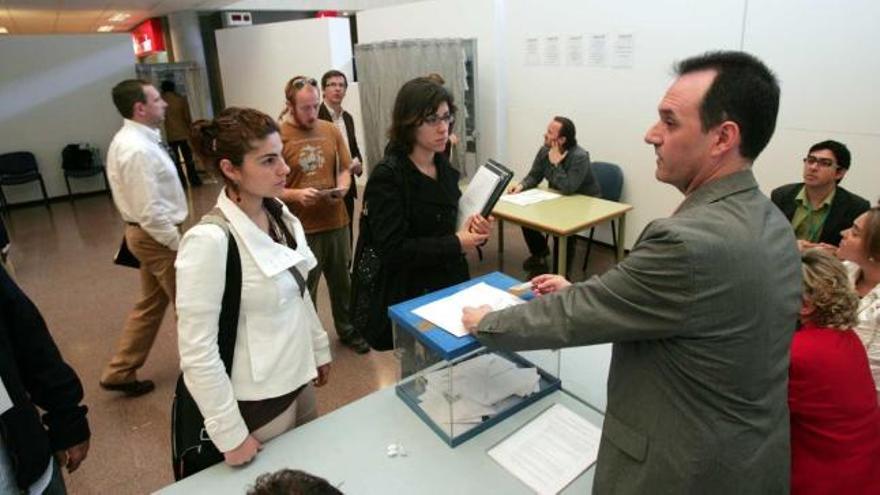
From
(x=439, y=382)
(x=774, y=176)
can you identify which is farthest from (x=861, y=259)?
(x=774, y=176)

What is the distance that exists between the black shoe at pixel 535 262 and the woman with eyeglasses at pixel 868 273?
8.69 feet

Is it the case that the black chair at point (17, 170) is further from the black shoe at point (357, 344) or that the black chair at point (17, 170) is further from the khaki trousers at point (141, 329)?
the black shoe at point (357, 344)

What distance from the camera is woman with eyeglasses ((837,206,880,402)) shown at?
1.69 metres

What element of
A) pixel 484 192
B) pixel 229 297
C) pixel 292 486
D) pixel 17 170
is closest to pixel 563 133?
pixel 484 192

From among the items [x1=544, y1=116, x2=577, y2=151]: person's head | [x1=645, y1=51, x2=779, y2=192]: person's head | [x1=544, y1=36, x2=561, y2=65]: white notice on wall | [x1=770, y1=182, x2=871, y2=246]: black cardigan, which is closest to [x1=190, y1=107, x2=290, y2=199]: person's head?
[x1=645, y1=51, x2=779, y2=192]: person's head

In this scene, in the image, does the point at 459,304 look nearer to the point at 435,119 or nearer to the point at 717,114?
the point at 435,119

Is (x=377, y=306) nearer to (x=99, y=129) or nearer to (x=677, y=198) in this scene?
(x=677, y=198)

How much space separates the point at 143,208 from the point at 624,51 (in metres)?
3.73

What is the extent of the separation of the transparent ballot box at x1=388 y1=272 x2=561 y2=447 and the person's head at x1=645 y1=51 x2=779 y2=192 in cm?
64

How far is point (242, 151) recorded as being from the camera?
138 centimetres

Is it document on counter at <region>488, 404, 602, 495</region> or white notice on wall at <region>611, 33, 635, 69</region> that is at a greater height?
white notice on wall at <region>611, 33, 635, 69</region>

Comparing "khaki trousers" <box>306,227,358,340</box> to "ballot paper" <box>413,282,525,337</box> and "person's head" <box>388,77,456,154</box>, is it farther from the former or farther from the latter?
"ballot paper" <box>413,282,525,337</box>

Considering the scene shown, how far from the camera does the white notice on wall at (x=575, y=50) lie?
15.3 ft

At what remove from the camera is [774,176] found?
147 inches
